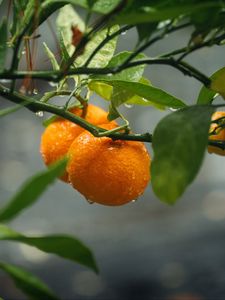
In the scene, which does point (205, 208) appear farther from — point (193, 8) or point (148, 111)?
point (193, 8)

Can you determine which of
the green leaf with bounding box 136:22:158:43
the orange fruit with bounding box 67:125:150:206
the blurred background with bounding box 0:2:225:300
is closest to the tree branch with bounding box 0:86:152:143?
the orange fruit with bounding box 67:125:150:206

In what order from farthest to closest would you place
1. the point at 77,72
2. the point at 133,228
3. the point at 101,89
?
the point at 133,228 < the point at 101,89 < the point at 77,72

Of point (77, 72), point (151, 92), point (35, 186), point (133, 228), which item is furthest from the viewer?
point (133, 228)

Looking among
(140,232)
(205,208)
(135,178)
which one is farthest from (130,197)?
(205,208)

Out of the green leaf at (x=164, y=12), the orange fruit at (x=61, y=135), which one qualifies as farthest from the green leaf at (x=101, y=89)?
the green leaf at (x=164, y=12)

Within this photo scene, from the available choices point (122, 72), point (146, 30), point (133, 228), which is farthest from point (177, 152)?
point (133, 228)

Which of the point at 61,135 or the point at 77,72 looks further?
the point at 61,135

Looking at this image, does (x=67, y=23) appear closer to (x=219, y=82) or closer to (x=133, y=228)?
(x=219, y=82)

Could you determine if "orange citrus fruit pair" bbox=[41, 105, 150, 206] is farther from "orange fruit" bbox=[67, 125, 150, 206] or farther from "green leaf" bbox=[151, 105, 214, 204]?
"green leaf" bbox=[151, 105, 214, 204]
